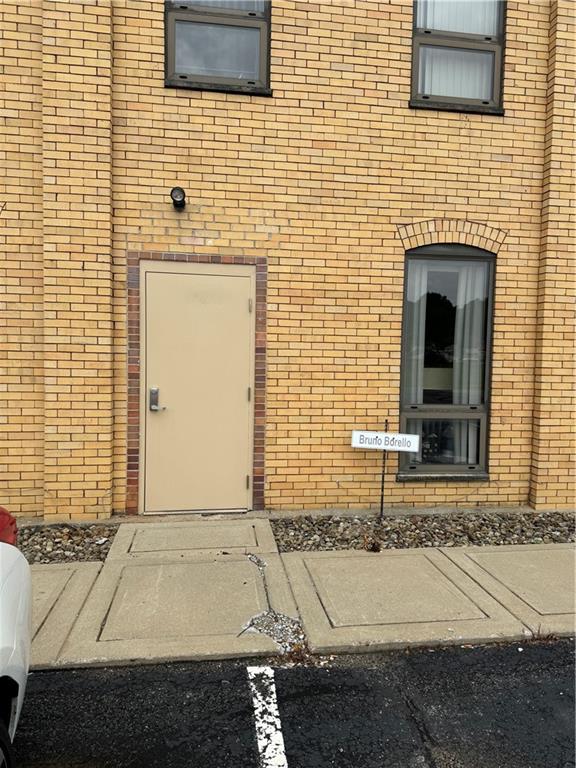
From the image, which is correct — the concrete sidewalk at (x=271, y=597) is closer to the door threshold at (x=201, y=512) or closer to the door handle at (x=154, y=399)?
the door threshold at (x=201, y=512)

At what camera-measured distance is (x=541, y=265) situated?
5559 mm

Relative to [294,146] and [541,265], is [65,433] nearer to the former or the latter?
[294,146]

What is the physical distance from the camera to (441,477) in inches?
218

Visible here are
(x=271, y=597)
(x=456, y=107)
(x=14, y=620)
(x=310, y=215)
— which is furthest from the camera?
(x=456, y=107)

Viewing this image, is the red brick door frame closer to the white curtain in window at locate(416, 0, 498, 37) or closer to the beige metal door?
the beige metal door

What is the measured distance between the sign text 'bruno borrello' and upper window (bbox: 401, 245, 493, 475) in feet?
→ 1.59

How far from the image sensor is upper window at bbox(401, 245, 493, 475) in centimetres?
552

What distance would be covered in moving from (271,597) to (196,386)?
7.14 ft

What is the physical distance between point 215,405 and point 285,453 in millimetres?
817

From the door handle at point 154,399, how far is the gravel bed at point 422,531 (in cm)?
150

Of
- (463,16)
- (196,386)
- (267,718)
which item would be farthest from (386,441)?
(463,16)

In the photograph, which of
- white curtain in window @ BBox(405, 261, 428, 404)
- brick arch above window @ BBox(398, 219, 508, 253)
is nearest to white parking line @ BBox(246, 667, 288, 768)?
white curtain in window @ BBox(405, 261, 428, 404)

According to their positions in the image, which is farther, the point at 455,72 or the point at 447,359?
the point at 447,359

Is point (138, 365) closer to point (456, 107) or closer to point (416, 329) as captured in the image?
point (416, 329)
